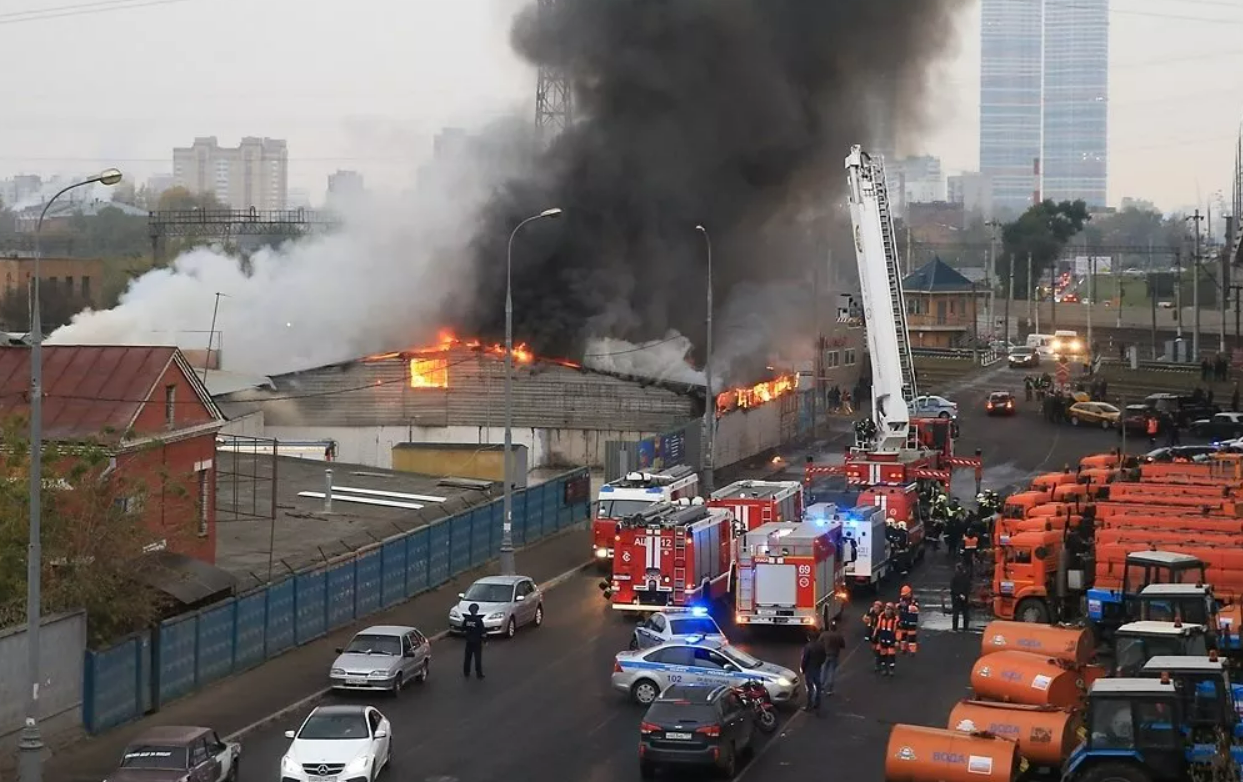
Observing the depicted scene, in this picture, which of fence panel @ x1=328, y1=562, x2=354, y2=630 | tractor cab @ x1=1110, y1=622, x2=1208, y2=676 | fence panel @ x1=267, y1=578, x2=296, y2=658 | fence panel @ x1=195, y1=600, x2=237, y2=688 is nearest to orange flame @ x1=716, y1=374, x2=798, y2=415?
fence panel @ x1=328, y1=562, x2=354, y2=630

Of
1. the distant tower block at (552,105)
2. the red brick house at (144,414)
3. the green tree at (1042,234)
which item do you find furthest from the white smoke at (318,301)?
the green tree at (1042,234)

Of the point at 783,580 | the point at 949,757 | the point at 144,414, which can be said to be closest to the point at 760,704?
the point at 949,757

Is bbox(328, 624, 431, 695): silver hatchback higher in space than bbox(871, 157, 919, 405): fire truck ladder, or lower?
lower

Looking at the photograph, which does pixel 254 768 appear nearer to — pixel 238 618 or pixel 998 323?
pixel 238 618

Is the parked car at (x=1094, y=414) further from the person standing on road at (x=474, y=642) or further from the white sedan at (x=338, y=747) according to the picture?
the white sedan at (x=338, y=747)

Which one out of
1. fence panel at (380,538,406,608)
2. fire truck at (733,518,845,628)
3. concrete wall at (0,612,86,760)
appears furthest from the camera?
fence panel at (380,538,406,608)

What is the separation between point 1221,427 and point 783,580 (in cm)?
3138

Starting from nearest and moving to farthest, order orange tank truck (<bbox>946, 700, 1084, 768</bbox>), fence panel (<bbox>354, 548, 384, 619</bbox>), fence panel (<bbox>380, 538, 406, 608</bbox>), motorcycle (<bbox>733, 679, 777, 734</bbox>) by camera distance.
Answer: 1. orange tank truck (<bbox>946, 700, 1084, 768</bbox>)
2. motorcycle (<bbox>733, 679, 777, 734</bbox>)
3. fence panel (<bbox>354, 548, 384, 619</bbox>)
4. fence panel (<bbox>380, 538, 406, 608</bbox>)

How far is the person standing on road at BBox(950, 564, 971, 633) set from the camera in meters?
27.8

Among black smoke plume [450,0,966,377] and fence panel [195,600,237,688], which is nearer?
fence panel [195,600,237,688]

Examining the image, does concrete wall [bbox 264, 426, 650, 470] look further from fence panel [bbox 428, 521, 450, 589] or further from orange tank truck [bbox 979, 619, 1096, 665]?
orange tank truck [bbox 979, 619, 1096, 665]

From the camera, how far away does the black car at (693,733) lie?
18.6m

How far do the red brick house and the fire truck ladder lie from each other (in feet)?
52.0

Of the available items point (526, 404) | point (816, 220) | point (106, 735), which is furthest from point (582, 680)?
point (816, 220)
